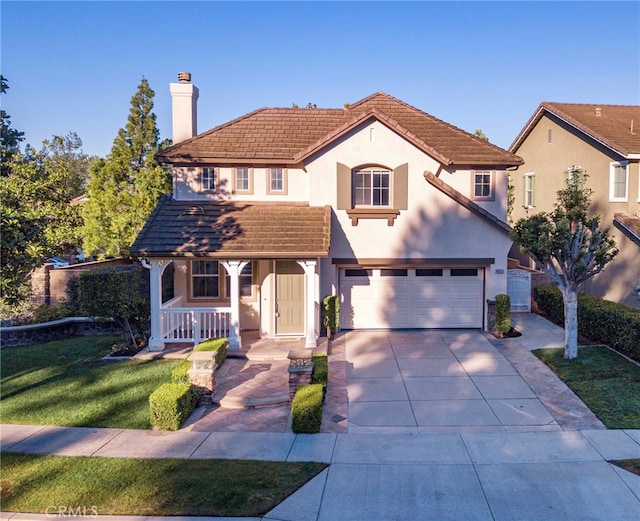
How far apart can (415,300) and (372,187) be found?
13.1ft

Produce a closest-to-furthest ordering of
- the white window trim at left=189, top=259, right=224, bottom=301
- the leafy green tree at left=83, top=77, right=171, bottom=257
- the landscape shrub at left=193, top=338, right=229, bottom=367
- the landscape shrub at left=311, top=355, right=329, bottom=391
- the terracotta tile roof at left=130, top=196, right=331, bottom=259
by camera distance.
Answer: the landscape shrub at left=311, top=355, right=329, bottom=391
the landscape shrub at left=193, top=338, right=229, bottom=367
the terracotta tile roof at left=130, top=196, right=331, bottom=259
the white window trim at left=189, top=259, right=224, bottom=301
the leafy green tree at left=83, top=77, right=171, bottom=257

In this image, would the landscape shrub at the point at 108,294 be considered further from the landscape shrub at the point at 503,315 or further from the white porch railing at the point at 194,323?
the landscape shrub at the point at 503,315

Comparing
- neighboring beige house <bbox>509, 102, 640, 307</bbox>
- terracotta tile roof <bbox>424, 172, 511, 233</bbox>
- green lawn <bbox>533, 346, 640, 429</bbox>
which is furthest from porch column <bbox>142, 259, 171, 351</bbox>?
neighboring beige house <bbox>509, 102, 640, 307</bbox>

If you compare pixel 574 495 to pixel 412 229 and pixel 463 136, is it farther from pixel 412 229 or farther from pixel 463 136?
pixel 463 136

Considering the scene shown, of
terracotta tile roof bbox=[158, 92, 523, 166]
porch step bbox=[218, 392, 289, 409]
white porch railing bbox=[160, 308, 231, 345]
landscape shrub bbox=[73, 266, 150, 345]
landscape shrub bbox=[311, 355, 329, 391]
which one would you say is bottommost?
porch step bbox=[218, 392, 289, 409]

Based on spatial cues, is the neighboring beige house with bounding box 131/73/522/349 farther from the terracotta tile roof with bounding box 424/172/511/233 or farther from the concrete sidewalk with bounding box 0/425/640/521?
the concrete sidewalk with bounding box 0/425/640/521

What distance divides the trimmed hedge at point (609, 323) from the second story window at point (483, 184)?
4241 millimetres

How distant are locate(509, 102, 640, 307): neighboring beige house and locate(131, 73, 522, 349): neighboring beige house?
4.74 meters

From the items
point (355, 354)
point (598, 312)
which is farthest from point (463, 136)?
point (355, 354)

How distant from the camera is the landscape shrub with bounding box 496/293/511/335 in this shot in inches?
576

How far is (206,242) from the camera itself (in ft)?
44.6

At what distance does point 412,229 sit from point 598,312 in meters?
5.76

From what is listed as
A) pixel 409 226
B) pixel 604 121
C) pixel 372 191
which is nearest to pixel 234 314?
pixel 372 191

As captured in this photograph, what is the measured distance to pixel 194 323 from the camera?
13.9m
